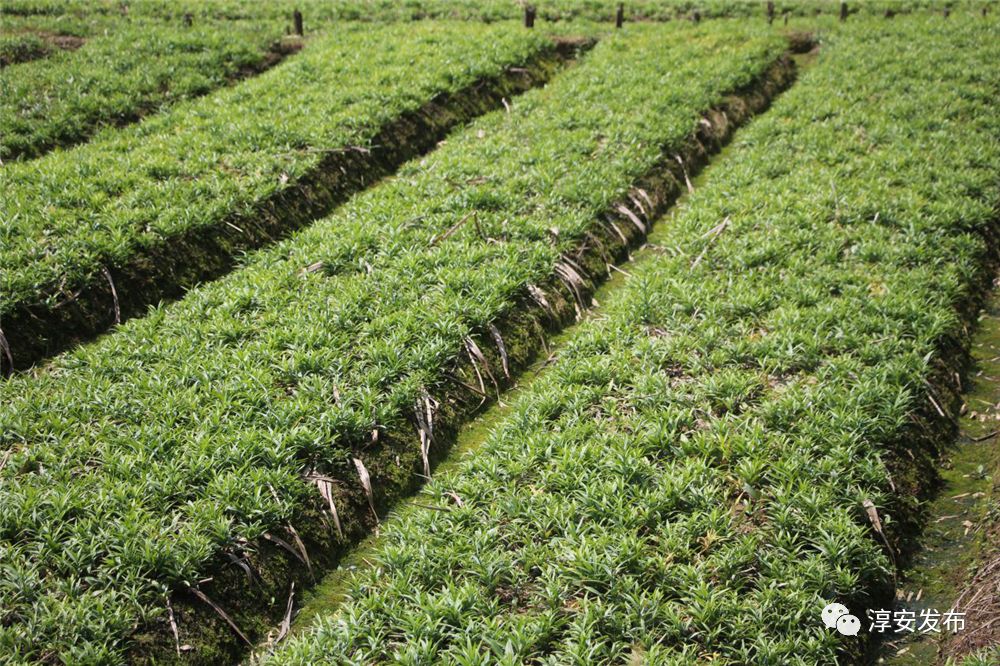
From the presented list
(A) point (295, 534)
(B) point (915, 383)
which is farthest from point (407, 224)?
(B) point (915, 383)

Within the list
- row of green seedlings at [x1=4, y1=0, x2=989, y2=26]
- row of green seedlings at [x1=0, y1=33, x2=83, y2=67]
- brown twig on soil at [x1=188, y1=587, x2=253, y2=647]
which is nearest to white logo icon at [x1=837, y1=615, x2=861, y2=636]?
brown twig on soil at [x1=188, y1=587, x2=253, y2=647]

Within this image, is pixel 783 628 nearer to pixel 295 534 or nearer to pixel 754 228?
pixel 295 534

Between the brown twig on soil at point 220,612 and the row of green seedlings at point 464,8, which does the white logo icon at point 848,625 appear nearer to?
the brown twig on soil at point 220,612

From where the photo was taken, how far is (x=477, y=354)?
24.6 ft

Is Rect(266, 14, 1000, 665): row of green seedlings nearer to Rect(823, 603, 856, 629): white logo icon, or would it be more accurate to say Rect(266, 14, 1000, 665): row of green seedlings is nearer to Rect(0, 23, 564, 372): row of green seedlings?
Rect(823, 603, 856, 629): white logo icon

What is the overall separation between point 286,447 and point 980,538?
4.95 metres

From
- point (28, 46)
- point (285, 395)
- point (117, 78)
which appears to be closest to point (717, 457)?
point (285, 395)

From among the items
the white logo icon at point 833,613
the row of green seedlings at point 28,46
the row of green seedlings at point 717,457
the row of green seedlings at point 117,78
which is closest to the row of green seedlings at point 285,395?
the row of green seedlings at point 717,457

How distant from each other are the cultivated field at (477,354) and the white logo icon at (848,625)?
129mm

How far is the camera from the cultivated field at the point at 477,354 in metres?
5.16

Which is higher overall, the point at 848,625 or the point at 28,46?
the point at 28,46

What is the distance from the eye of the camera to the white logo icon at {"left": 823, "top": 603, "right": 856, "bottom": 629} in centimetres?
488

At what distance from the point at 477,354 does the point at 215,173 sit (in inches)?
193

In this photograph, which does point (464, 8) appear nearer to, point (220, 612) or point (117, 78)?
point (117, 78)
